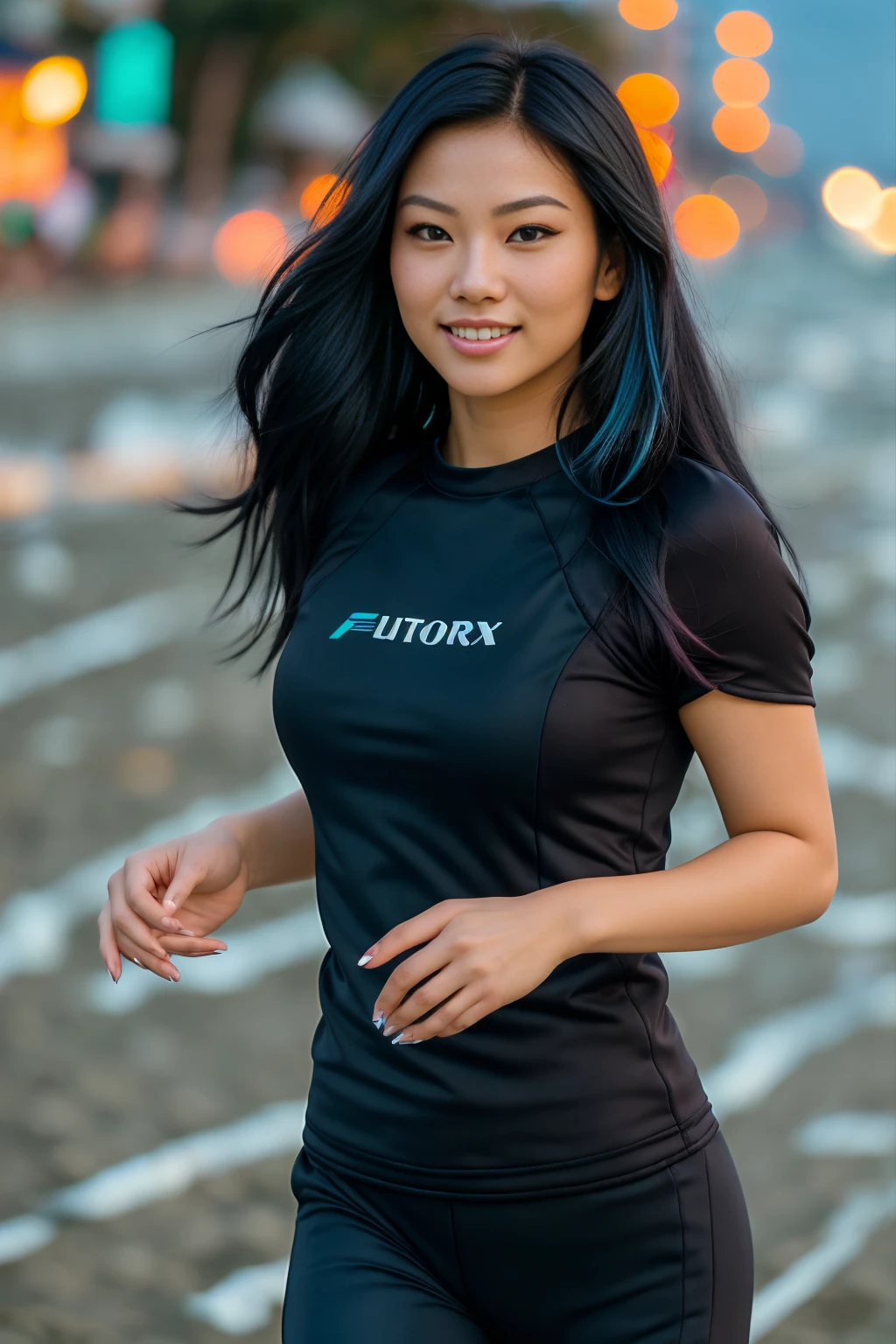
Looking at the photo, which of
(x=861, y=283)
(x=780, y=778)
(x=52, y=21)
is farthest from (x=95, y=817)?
(x=861, y=283)

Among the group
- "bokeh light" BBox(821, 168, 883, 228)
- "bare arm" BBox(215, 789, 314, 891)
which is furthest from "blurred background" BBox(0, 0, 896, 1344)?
"bokeh light" BBox(821, 168, 883, 228)

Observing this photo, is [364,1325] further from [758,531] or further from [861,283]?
[861,283]

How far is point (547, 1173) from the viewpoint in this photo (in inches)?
77.1

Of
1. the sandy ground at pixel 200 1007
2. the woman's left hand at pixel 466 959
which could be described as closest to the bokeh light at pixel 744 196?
the sandy ground at pixel 200 1007

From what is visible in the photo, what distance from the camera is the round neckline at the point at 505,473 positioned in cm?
214

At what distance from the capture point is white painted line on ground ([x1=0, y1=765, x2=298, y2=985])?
19.4 ft

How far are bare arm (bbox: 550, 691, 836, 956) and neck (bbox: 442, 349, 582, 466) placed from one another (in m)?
0.43

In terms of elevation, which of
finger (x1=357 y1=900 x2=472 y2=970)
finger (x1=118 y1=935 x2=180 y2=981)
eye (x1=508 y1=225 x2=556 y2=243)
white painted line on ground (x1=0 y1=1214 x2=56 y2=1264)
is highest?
eye (x1=508 y1=225 x2=556 y2=243)

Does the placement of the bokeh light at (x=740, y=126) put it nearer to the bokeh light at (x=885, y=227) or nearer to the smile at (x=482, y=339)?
the bokeh light at (x=885, y=227)

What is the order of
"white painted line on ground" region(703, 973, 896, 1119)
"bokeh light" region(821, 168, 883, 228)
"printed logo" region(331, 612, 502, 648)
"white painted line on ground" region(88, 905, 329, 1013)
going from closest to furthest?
"printed logo" region(331, 612, 502, 648)
"white painted line on ground" region(703, 973, 896, 1119)
"white painted line on ground" region(88, 905, 329, 1013)
"bokeh light" region(821, 168, 883, 228)

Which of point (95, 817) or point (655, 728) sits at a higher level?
point (655, 728)

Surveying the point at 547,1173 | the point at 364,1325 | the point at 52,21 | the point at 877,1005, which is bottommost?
the point at 877,1005

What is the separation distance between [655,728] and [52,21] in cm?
2969

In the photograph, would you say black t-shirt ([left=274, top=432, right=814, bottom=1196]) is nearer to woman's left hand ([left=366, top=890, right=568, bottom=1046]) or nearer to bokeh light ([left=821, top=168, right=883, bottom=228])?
woman's left hand ([left=366, top=890, right=568, bottom=1046])
